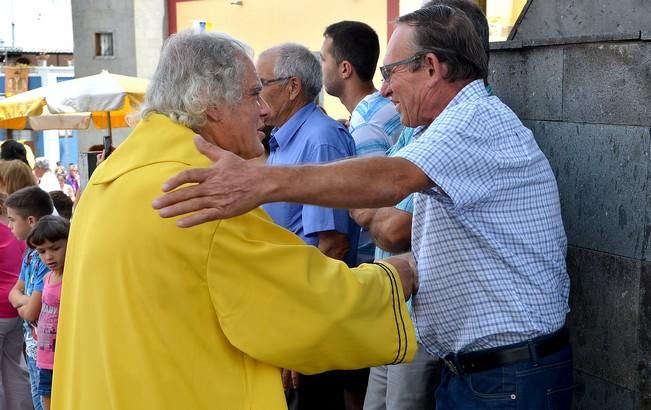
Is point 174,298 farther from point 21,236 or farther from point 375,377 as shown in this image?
point 21,236

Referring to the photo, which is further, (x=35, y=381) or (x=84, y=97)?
(x=84, y=97)

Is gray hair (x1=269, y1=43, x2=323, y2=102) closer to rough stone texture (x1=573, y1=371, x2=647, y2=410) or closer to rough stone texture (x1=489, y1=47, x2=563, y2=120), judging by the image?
rough stone texture (x1=489, y1=47, x2=563, y2=120)

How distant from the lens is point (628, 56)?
2895mm

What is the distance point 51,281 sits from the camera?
17.0 feet

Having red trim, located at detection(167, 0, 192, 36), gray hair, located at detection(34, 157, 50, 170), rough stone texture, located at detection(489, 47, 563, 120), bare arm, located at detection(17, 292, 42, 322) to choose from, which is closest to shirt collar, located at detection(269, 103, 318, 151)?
rough stone texture, located at detection(489, 47, 563, 120)

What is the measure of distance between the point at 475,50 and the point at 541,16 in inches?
55.6

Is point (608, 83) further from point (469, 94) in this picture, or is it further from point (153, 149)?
point (153, 149)

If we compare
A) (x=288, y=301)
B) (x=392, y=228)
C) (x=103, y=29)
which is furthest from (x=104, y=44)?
(x=288, y=301)

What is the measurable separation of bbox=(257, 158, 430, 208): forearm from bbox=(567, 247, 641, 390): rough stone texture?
3.65 ft

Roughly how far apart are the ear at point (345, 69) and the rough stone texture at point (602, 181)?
5.59ft

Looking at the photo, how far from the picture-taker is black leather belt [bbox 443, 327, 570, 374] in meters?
2.53

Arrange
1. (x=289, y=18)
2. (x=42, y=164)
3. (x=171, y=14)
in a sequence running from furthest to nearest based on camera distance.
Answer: (x=171, y=14)
(x=289, y=18)
(x=42, y=164)

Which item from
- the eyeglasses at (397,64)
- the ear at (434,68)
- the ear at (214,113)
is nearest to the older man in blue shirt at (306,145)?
the eyeglasses at (397,64)

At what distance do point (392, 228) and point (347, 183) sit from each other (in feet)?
3.41
